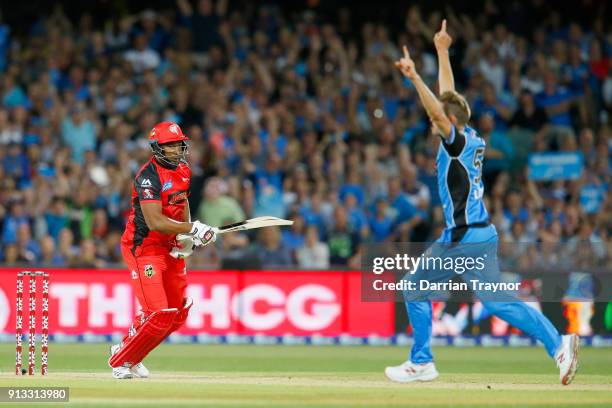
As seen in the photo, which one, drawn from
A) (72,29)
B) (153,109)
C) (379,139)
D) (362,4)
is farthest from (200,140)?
(362,4)

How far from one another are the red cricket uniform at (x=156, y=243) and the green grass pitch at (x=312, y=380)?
2.60ft

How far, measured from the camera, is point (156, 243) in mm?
11148

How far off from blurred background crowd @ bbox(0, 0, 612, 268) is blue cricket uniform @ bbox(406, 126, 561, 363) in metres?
7.35

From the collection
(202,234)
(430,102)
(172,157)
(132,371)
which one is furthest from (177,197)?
(430,102)

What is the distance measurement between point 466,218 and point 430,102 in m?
1.14

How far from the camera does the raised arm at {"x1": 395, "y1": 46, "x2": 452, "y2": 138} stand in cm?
1027

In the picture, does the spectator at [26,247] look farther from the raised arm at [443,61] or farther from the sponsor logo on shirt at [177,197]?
the raised arm at [443,61]

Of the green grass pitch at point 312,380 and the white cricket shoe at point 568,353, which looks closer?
the green grass pitch at point 312,380

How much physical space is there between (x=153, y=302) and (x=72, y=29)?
544 inches

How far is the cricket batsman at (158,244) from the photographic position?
10922 millimetres

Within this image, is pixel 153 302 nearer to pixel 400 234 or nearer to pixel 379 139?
pixel 400 234

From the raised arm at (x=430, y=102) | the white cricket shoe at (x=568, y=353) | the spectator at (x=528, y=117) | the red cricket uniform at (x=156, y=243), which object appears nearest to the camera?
the raised arm at (x=430, y=102)

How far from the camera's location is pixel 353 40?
23906 mm

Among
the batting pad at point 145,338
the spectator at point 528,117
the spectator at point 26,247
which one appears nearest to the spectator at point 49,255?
the spectator at point 26,247
